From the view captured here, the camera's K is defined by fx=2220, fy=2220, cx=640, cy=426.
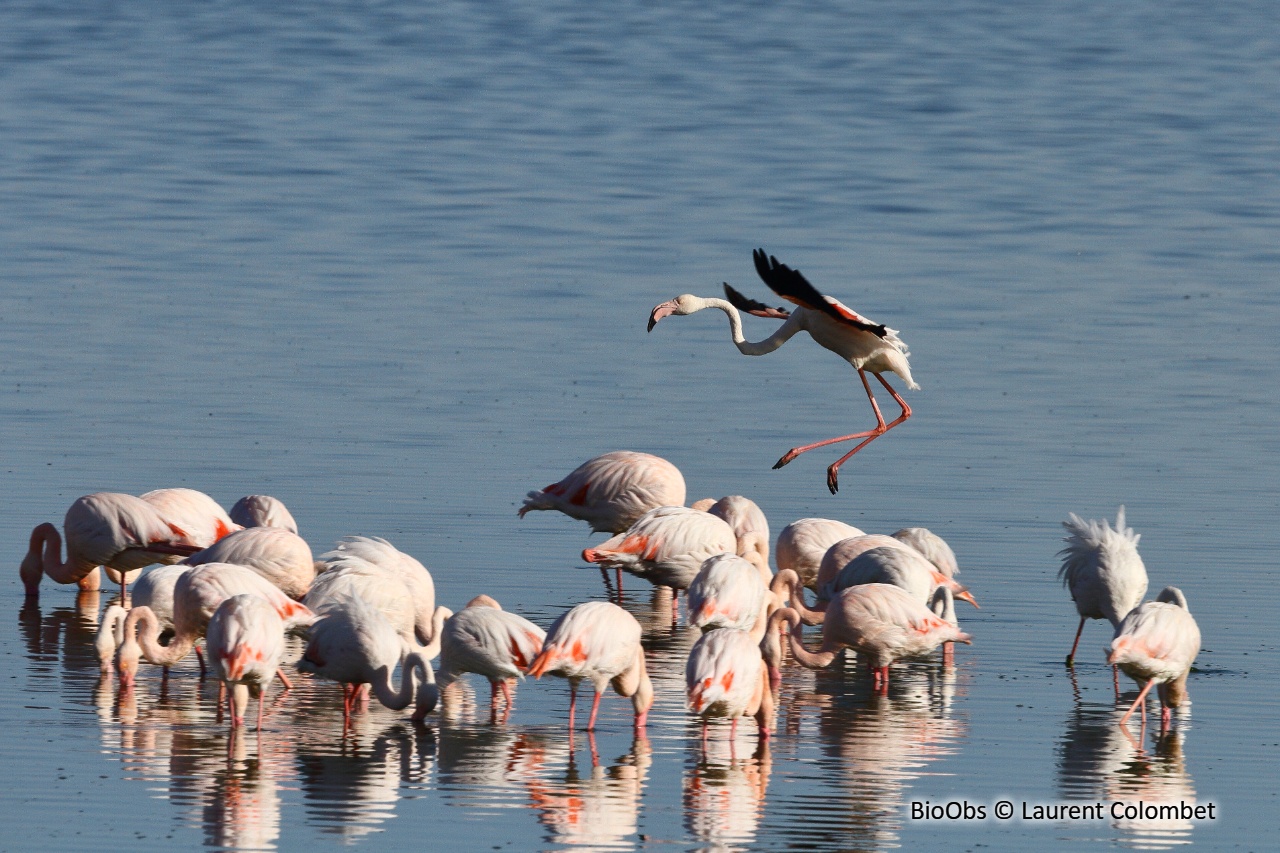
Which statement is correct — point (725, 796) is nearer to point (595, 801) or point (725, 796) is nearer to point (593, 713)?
point (595, 801)

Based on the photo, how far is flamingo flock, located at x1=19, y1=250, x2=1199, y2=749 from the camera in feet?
26.0

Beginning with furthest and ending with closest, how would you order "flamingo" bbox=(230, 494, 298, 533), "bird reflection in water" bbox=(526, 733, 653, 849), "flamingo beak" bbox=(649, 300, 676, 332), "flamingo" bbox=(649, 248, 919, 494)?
"flamingo beak" bbox=(649, 300, 676, 332), "flamingo" bbox=(649, 248, 919, 494), "flamingo" bbox=(230, 494, 298, 533), "bird reflection in water" bbox=(526, 733, 653, 849)

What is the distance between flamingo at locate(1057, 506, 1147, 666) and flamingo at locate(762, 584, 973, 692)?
2.37 ft

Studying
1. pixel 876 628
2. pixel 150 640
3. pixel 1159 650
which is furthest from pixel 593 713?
pixel 1159 650

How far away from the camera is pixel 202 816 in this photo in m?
6.84

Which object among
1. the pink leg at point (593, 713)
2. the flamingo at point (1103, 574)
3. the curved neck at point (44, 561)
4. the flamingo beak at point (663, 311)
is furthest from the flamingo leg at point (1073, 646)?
the curved neck at point (44, 561)

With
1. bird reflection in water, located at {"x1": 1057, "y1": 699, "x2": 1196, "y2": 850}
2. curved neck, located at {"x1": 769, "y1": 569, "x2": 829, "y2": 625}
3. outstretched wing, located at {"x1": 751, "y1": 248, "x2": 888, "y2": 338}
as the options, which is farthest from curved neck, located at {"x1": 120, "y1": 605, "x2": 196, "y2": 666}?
outstretched wing, located at {"x1": 751, "y1": 248, "x2": 888, "y2": 338}

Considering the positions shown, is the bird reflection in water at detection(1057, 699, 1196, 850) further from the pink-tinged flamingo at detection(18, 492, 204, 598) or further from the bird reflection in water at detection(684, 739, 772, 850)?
the pink-tinged flamingo at detection(18, 492, 204, 598)

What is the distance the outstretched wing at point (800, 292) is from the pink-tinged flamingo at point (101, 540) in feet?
11.1

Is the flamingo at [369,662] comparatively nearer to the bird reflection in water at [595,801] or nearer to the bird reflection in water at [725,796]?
the bird reflection in water at [595,801]

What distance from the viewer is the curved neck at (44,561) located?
10.0m

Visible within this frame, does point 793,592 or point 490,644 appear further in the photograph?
point 793,592

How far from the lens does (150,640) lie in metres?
8.45

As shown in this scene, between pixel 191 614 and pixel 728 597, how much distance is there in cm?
214
